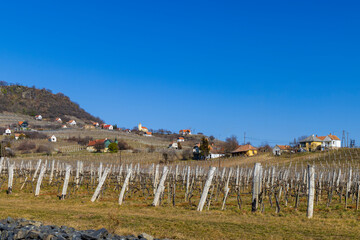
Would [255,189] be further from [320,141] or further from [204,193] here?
[320,141]

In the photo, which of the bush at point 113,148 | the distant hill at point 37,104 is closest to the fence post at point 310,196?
the bush at point 113,148

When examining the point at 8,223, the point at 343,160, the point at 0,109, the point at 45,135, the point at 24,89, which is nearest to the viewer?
the point at 8,223

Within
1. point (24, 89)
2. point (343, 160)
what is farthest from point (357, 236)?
point (24, 89)

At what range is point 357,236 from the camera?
10.2 meters

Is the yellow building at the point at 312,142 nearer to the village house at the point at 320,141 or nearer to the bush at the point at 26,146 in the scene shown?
the village house at the point at 320,141

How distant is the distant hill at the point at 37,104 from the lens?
545 feet

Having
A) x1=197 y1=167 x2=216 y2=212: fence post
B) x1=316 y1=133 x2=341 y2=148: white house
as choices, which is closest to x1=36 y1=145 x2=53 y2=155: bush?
x1=316 y1=133 x2=341 y2=148: white house

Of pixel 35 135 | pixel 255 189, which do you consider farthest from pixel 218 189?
pixel 35 135

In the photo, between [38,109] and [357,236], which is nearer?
[357,236]

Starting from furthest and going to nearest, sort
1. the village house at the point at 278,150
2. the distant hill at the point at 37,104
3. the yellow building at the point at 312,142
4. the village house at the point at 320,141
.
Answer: the distant hill at the point at 37,104 < the village house at the point at 320,141 < the yellow building at the point at 312,142 < the village house at the point at 278,150

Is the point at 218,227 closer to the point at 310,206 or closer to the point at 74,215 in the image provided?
the point at 310,206

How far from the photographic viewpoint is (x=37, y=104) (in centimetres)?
17862

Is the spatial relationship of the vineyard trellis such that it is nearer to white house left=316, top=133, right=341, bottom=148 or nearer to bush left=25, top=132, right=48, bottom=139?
white house left=316, top=133, right=341, bottom=148

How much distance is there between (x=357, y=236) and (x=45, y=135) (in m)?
96.9
